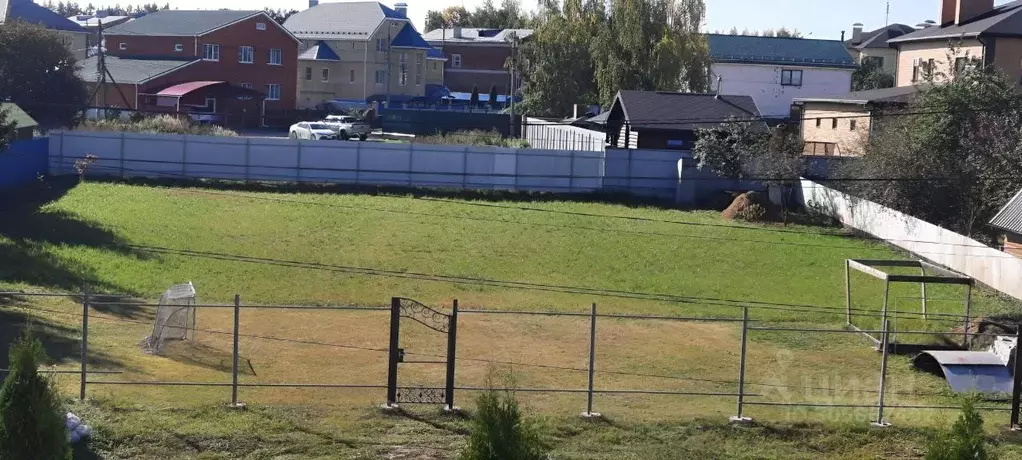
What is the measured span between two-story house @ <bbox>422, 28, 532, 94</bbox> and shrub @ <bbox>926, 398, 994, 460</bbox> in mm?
93236

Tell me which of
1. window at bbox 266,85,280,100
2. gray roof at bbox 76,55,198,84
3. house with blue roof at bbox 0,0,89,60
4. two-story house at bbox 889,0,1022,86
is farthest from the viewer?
house with blue roof at bbox 0,0,89,60

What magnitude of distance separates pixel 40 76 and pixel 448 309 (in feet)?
134

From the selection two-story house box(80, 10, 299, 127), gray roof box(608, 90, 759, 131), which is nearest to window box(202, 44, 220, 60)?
two-story house box(80, 10, 299, 127)

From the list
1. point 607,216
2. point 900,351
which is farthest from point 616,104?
point 900,351

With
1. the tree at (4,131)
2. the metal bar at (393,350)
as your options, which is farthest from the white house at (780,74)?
the metal bar at (393,350)

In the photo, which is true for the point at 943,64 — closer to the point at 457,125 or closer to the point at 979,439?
the point at 457,125

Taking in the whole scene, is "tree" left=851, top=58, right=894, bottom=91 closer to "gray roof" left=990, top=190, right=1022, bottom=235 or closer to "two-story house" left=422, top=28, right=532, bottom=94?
"two-story house" left=422, top=28, right=532, bottom=94

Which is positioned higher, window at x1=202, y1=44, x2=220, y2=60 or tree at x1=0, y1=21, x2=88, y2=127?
window at x1=202, y1=44, x2=220, y2=60

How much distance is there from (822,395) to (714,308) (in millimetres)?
9127

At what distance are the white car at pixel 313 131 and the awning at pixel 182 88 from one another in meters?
8.50

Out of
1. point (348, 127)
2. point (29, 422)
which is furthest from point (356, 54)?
point (29, 422)

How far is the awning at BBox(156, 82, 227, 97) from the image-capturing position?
2611 inches

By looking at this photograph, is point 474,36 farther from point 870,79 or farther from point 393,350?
point 393,350

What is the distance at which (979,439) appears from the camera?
12000 millimetres
